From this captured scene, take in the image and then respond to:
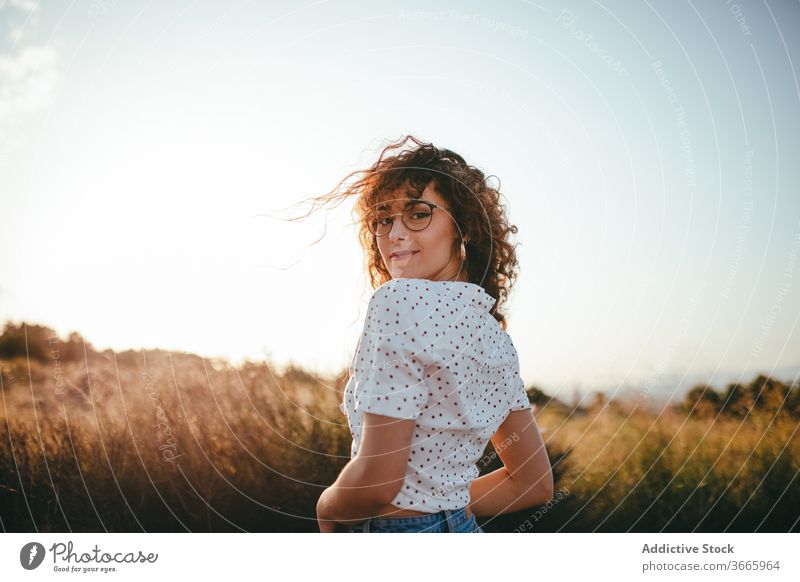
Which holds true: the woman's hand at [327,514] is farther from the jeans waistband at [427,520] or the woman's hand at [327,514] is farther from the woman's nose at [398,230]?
the woman's nose at [398,230]

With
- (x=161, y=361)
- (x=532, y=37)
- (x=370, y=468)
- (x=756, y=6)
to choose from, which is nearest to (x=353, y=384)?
(x=370, y=468)

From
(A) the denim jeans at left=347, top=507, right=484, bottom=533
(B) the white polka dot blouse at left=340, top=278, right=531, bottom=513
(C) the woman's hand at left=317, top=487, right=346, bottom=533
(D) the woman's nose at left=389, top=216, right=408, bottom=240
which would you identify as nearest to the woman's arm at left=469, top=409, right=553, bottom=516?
(B) the white polka dot blouse at left=340, top=278, right=531, bottom=513

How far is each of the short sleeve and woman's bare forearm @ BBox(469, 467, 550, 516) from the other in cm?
73

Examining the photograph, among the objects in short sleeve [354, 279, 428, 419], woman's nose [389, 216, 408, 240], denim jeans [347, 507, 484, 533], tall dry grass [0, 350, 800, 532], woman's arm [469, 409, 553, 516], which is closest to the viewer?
short sleeve [354, 279, 428, 419]

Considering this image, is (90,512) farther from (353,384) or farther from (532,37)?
(532,37)

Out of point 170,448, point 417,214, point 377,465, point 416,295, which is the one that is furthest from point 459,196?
point 170,448

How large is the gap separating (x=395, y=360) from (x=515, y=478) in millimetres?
864

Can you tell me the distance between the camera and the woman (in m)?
1.55

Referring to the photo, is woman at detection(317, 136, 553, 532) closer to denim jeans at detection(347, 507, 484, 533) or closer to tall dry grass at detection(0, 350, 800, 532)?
denim jeans at detection(347, 507, 484, 533)

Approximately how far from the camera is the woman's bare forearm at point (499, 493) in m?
2.17

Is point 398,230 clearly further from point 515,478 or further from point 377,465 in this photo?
point 515,478

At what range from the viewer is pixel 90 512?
2.59 meters

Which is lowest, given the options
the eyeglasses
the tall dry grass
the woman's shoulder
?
the tall dry grass

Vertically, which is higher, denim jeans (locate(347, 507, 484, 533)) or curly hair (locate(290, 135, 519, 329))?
curly hair (locate(290, 135, 519, 329))
